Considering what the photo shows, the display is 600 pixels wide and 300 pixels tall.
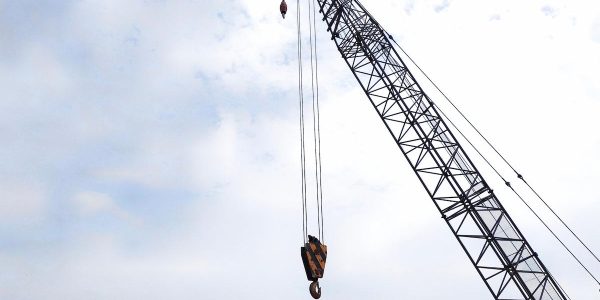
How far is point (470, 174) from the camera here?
20984 millimetres

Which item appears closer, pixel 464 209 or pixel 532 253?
pixel 532 253

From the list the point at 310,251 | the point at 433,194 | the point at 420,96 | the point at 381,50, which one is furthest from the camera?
the point at 381,50

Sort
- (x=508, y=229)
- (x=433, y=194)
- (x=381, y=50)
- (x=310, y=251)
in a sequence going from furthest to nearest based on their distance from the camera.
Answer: (x=381, y=50), (x=433, y=194), (x=508, y=229), (x=310, y=251)

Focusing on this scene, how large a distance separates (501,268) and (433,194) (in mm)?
4097

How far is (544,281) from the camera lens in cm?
1828

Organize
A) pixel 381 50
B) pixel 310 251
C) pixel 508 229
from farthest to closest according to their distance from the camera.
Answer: pixel 381 50 → pixel 508 229 → pixel 310 251

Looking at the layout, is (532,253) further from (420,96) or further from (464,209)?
(420,96)

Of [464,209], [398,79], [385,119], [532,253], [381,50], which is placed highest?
[381,50]

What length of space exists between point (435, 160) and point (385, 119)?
3360mm

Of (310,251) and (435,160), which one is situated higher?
(435,160)

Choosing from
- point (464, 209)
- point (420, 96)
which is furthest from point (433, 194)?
point (420, 96)

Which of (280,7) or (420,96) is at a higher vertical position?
(280,7)

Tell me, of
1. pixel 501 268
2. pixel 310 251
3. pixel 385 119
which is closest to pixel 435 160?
pixel 385 119

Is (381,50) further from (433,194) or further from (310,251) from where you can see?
(310,251)
